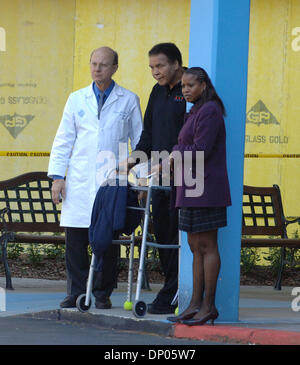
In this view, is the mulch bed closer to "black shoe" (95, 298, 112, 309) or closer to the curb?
"black shoe" (95, 298, 112, 309)

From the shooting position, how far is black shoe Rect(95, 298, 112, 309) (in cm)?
764

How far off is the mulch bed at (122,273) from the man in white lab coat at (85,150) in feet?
7.95

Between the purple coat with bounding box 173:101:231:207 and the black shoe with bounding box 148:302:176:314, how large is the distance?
1004mm

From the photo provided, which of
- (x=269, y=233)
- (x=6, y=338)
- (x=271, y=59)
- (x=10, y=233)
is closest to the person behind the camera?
(x=6, y=338)

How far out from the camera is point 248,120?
39.5 ft

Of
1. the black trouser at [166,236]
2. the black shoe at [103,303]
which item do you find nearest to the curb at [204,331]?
the black shoe at [103,303]

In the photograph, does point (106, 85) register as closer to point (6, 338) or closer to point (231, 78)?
point (231, 78)

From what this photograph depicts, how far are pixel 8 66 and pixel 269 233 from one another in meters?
4.21

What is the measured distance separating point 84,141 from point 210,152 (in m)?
1.53

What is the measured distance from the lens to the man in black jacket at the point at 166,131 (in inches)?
288

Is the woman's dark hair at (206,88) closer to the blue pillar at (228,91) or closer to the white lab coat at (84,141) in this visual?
the blue pillar at (228,91)

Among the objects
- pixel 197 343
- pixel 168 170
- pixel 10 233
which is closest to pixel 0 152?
pixel 10 233

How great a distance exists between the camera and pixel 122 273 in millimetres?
10570

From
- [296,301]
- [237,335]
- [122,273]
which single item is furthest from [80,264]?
[122,273]
